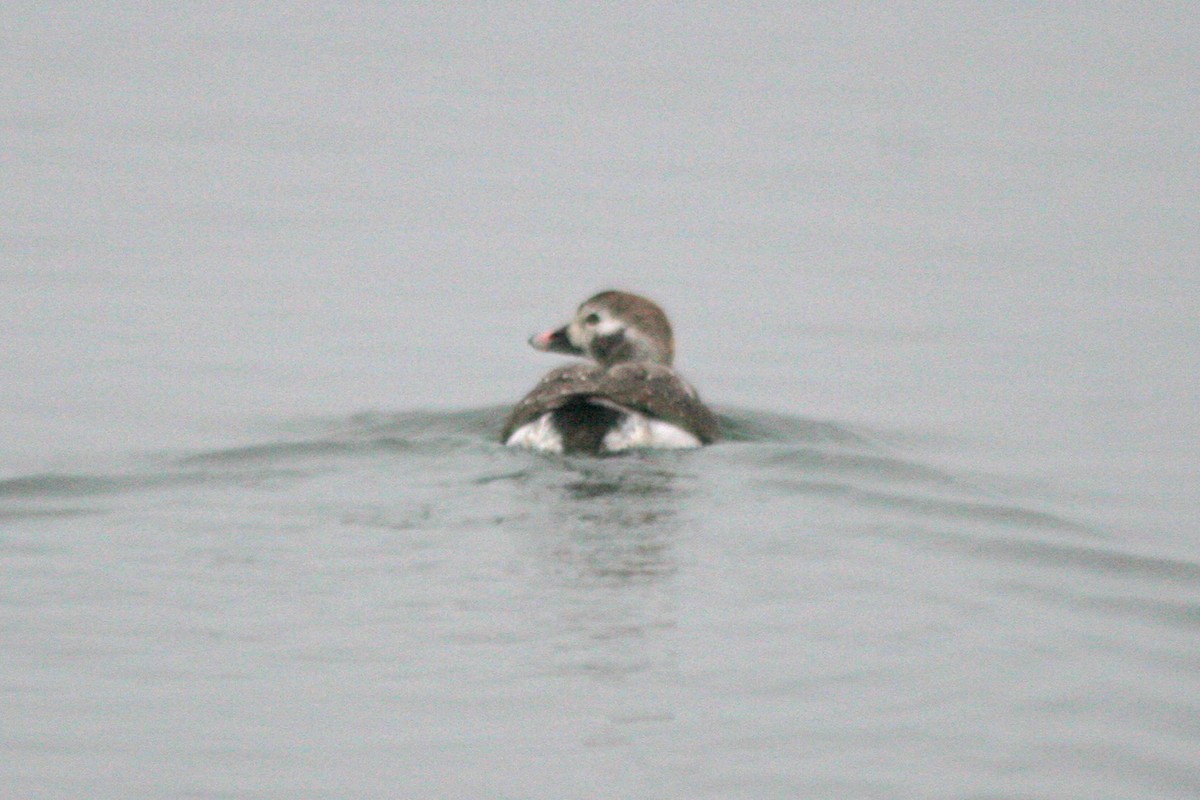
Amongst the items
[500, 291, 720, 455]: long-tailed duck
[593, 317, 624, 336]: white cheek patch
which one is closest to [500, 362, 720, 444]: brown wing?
[500, 291, 720, 455]: long-tailed duck

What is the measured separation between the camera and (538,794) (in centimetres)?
754

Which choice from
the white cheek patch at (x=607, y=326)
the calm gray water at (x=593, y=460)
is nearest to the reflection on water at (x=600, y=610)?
the calm gray water at (x=593, y=460)

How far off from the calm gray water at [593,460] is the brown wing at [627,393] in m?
0.19

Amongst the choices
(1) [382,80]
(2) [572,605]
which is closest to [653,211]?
(1) [382,80]

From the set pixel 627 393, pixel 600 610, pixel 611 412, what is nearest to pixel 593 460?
pixel 611 412

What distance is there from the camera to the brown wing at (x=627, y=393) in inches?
470

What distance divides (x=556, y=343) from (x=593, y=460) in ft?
7.03

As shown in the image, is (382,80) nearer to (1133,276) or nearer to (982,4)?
(982,4)

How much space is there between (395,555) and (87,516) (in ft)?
5.26

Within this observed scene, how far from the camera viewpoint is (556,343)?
45.3 ft

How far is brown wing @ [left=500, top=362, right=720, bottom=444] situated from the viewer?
1194cm

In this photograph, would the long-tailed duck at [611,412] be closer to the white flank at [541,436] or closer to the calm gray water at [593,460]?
the white flank at [541,436]

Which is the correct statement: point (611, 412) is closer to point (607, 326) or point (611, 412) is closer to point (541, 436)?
point (541, 436)

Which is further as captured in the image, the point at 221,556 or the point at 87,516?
→ the point at 87,516
